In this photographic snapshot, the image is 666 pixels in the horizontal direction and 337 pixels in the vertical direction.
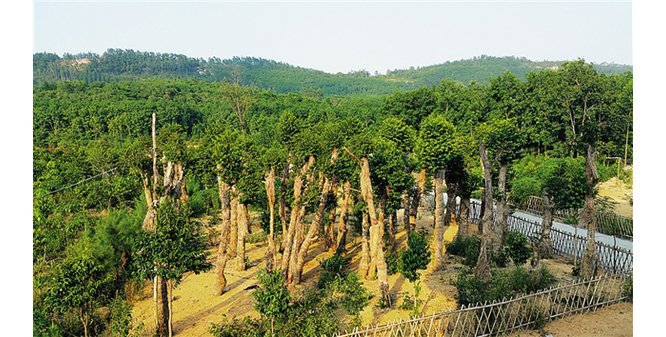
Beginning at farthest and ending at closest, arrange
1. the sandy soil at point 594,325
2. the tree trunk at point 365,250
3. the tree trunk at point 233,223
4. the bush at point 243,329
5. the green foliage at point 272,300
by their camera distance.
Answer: the tree trunk at point 365,250
the tree trunk at point 233,223
the sandy soil at point 594,325
the bush at point 243,329
the green foliage at point 272,300

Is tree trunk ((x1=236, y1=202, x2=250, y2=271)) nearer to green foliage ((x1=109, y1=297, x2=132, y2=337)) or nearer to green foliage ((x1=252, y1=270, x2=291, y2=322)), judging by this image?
green foliage ((x1=109, y1=297, x2=132, y2=337))

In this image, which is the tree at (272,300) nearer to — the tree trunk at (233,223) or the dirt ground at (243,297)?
the dirt ground at (243,297)

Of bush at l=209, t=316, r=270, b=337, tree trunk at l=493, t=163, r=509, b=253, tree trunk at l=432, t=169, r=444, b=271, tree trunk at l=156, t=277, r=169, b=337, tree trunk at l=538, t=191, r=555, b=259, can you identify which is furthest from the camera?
tree trunk at l=493, t=163, r=509, b=253

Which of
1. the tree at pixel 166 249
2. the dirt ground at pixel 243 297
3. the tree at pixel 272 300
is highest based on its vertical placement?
the tree at pixel 166 249

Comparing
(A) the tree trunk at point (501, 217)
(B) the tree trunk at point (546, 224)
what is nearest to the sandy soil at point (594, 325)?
(B) the tree trunk at point (546, 224)

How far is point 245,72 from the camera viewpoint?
149m

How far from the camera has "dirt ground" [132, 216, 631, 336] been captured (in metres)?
11.6

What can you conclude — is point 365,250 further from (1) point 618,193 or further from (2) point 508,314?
(1) point 618,193

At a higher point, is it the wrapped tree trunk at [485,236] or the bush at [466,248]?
the wrapped tree trunk at [485,236]

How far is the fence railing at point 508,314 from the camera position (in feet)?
32.2

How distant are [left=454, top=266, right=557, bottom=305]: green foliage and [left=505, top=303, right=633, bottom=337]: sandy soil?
3.14 feet

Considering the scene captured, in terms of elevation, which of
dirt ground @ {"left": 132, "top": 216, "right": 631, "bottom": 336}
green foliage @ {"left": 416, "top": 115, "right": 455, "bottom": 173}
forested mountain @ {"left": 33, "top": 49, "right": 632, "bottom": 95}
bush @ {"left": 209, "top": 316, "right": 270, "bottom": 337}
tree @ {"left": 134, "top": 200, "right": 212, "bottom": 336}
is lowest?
dirt ground @ {"left": 132, "top": 216, "right": 631, "bottom": 336}

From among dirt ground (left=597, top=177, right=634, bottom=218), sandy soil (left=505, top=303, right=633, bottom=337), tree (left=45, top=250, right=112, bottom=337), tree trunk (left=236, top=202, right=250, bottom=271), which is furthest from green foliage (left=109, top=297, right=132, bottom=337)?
dirt ground (left=597, top=177, right=634, bottom=218)

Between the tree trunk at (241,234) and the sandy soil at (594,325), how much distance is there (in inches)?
287
